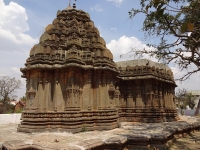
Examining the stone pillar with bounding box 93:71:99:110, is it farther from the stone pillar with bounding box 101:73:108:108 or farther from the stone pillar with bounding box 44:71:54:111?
the stone pillar with bounding box 44:71:54:111

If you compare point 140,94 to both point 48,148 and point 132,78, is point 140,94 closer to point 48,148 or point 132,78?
point 132,78

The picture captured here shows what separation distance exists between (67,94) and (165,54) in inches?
255

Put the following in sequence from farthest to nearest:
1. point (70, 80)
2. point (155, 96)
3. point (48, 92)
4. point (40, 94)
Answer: point (155, 96), point (48, 92), point (40, 94), point (70, 80)

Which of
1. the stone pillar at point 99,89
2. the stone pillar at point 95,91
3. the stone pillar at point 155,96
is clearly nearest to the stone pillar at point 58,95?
the stone pillar at point 95,91

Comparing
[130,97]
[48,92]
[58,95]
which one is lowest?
[130,97]

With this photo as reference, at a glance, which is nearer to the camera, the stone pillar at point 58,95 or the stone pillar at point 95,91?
the stone pillar at point 58,95

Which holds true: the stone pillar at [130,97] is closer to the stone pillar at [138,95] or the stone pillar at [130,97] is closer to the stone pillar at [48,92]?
the stone pillar at [138,95]

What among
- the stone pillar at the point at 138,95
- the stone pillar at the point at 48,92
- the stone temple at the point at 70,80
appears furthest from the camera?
the stone pillar at the point at 138,95

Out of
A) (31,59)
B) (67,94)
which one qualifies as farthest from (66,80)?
(31,59)

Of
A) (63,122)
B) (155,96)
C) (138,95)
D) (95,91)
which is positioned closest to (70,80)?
(95,91)

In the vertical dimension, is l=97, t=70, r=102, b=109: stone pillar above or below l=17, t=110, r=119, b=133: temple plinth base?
above

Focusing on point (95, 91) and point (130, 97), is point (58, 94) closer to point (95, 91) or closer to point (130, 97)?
point (95, 91)

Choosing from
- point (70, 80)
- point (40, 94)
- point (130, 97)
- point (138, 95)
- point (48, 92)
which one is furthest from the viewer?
point (130, 97)

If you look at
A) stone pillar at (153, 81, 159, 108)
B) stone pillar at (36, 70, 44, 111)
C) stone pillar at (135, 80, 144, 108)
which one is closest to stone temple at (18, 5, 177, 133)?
stone pillar at (36, 70, 44, 111)
